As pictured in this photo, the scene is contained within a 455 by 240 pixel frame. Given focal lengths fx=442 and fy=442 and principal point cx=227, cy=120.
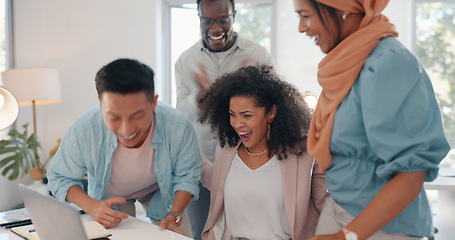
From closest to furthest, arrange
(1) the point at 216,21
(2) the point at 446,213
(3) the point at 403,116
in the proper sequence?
1. (3) the point at 403,116
2. (1) the point at 216,21
3. (2) the point at 446,213

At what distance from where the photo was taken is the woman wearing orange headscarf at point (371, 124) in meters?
0.98

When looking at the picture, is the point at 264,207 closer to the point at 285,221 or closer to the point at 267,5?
the point at 285,221

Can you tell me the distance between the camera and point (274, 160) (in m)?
1.80

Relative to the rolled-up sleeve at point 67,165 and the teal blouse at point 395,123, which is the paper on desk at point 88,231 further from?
the teal blouse at point 395,123

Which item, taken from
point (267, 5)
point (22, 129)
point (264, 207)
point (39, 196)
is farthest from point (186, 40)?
point (39, 196)

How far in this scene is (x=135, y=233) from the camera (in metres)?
1.47

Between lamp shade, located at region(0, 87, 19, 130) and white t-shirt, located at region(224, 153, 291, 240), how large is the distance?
2.81 feet

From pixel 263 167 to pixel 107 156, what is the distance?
0.62 meters

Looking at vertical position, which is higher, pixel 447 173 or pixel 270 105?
pixel 270 105

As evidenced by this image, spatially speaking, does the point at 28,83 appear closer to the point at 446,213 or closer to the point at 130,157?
the point at 130,157

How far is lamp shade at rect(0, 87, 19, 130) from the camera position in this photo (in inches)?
64.7

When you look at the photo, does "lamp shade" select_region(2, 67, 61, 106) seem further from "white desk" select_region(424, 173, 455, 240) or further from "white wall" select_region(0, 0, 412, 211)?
"white desk" select_region(424, 173, 455, 240)

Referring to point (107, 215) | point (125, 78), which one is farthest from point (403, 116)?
point (107, 215)

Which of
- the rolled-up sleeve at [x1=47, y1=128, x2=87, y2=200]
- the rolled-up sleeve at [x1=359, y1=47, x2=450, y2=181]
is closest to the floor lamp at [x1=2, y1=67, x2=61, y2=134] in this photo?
the rolled-up sleeve at [x1=47, y1=128, x2=87, y2=200]
